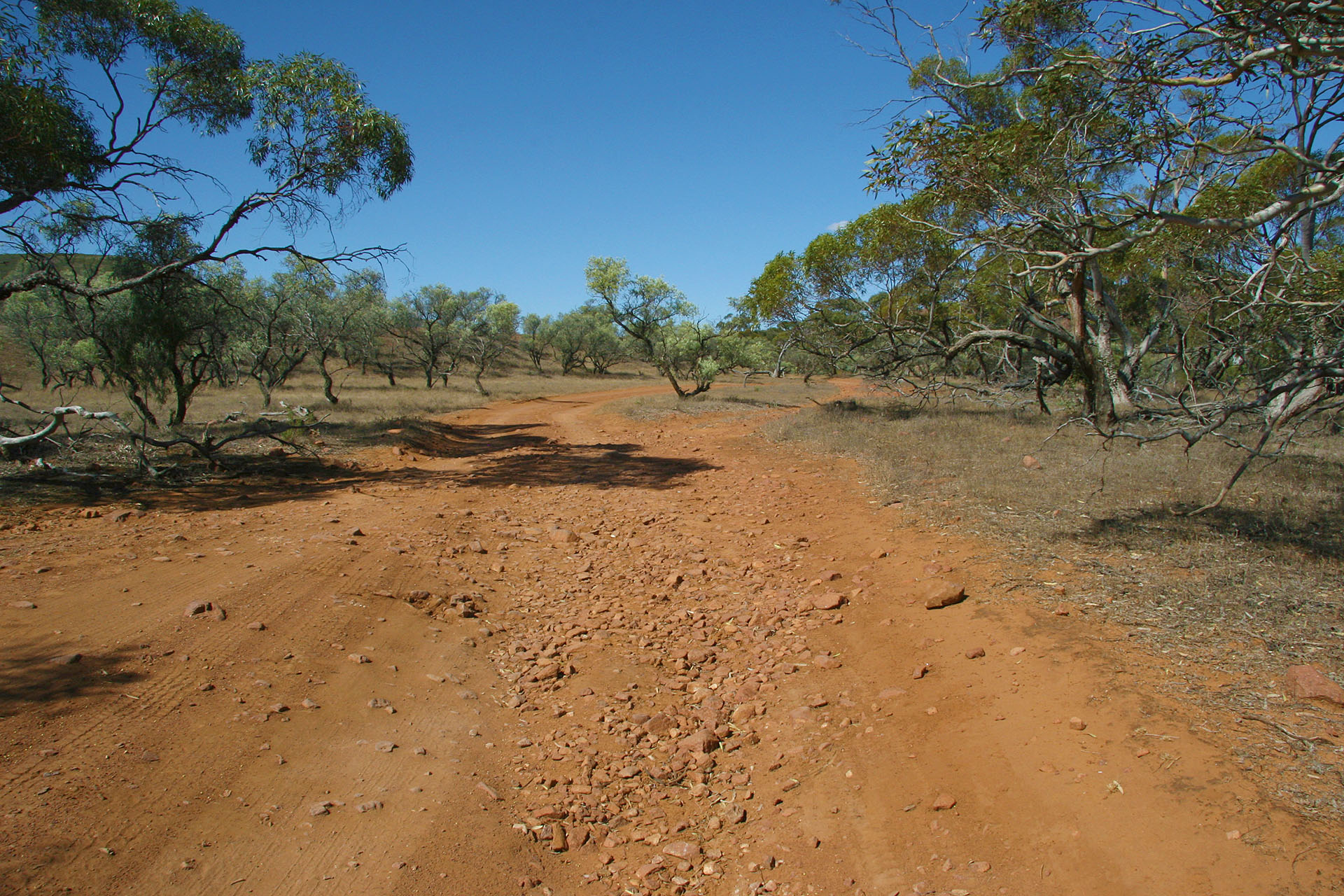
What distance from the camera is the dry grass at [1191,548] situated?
3619mm

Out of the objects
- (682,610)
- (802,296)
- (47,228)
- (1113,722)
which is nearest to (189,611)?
(682,610)

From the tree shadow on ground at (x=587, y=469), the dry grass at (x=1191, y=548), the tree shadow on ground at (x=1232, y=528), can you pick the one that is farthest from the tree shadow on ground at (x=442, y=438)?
the tree shadow on ground at (x=1232, y=528)

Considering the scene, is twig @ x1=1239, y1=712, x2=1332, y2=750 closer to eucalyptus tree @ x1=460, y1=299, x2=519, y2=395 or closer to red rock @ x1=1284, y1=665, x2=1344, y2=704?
red rock @ x1=1284, y1=665, x2=1344, y2=704

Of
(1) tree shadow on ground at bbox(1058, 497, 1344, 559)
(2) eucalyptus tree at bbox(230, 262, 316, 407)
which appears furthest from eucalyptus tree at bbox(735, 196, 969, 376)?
(2) eucalyptus tree at bbox(230, 262, 316, 407)

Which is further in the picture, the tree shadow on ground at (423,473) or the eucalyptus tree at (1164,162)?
the tree shadow on ground at (423,473)

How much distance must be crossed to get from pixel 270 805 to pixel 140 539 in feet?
14.4

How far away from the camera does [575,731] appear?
4438mm

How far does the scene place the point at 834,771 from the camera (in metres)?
3.90

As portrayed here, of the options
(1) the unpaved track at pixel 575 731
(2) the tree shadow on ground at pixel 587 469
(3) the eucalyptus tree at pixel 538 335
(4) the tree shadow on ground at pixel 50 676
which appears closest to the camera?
(1) the unpaved track at pixel 575 731

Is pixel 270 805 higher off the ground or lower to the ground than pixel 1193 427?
lower

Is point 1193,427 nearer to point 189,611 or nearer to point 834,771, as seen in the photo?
point 834,771

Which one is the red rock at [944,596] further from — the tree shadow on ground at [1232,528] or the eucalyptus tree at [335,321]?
the eucalyptus tree at [335,321]

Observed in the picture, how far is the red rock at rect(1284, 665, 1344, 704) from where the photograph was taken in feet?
11.6

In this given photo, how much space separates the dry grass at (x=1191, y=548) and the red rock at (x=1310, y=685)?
84 millimetres
